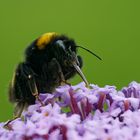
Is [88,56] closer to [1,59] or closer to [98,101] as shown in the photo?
[1,59]

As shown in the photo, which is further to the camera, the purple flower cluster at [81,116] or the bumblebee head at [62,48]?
the bumblebee head at [62,48]

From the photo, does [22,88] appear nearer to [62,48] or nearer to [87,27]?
[62,48]

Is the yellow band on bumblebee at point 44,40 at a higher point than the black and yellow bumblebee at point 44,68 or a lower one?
higher

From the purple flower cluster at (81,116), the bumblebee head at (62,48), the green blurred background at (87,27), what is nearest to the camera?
the purple flower cluster at (81,116)

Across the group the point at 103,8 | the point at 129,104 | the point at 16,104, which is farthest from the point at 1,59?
the point at 129,104

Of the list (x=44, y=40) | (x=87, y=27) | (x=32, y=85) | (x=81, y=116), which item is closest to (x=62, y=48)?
(x=44, y=40)

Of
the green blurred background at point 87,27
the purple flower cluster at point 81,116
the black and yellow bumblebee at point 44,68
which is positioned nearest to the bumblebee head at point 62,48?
the black and yellow bumblebee at point 44,68

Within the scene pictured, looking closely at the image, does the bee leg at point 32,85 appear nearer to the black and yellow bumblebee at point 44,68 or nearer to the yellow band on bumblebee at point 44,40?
the black and yellow bumblebee at point 44,68
